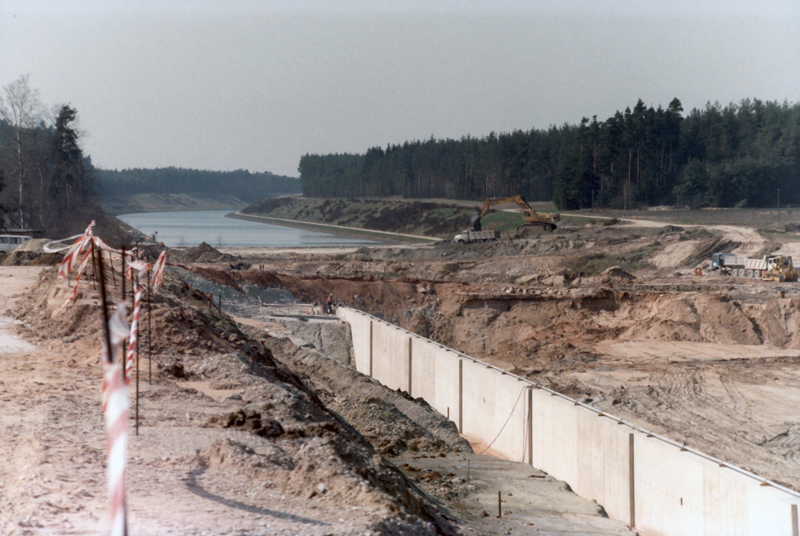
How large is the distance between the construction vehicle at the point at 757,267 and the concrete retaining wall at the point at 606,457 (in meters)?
26.8

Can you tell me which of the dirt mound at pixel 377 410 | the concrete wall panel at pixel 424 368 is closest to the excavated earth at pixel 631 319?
the concrete wall panel at pixel 424 368

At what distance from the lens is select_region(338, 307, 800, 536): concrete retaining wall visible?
1301 centimetres

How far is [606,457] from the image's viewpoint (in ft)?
55.3

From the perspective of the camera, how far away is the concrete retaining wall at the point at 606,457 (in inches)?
512

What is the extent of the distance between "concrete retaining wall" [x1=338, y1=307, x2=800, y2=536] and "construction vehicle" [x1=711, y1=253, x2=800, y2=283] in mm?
26846

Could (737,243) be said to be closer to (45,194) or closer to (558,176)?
(558,176)

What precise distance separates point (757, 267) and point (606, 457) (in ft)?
114

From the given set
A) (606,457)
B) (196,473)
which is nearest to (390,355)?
(606,457)

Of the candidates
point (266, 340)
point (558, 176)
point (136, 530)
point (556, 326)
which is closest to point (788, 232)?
point (556, 326)

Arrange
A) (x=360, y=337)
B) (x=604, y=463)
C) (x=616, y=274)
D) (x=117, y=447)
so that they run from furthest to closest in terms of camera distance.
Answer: (x=616, y=274) → (x=360, y=337) → (x=604, y=463) → (x=117, y=447)

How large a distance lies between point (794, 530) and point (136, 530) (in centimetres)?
1017

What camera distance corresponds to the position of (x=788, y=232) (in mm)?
58594

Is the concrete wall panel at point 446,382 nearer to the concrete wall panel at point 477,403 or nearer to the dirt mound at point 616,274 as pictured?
the concrete wall panel at point 477,403

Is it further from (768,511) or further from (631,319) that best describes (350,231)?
(768,511)
